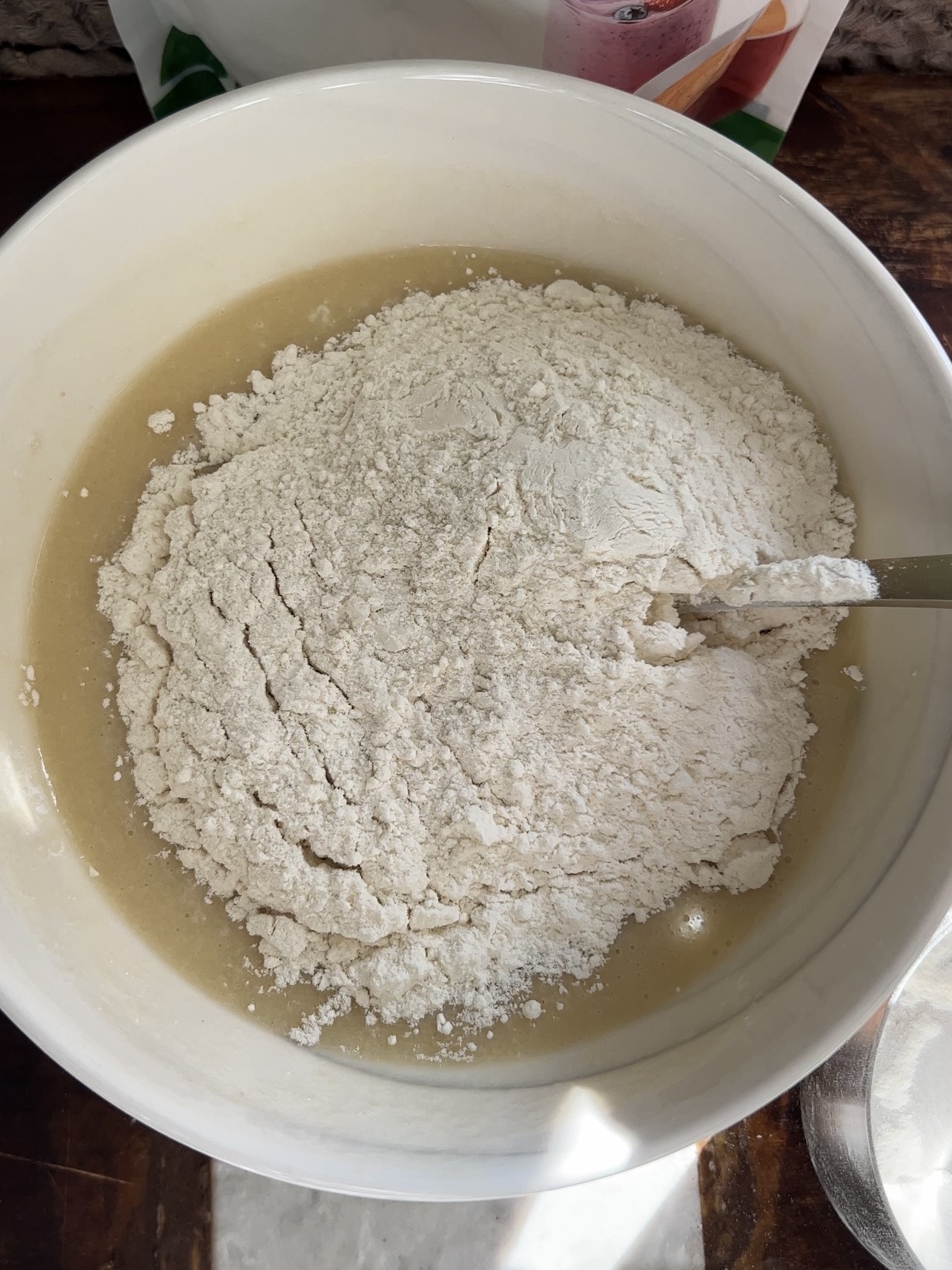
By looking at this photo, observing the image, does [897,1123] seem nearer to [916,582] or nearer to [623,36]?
[916,582]

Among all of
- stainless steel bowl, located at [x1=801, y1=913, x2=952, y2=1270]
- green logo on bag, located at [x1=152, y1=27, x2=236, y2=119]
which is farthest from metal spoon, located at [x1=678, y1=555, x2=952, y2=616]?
green logo on bag, located at [x1=152, y1=27, x2=236, y2=119]

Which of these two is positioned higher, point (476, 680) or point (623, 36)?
point (623, 36)

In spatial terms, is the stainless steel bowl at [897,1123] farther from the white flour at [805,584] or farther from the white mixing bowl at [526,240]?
the white flour at [805,584]

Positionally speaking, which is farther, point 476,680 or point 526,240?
point 526,240

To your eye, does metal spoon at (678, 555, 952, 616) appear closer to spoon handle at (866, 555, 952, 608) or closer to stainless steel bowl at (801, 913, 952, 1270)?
spoon handle at (866, 555, 952, 608)

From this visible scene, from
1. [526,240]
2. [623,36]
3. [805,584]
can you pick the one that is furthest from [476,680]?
[623,36]

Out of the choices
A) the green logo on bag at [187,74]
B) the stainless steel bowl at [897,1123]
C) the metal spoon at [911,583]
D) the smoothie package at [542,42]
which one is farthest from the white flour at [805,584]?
the green logo on bag at [187,74]

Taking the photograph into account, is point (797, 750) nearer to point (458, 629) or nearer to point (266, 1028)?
point (458, 629)
